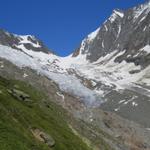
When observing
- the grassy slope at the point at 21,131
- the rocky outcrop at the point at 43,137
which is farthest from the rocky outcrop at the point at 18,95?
the rocky outcrop at the point at 43,137

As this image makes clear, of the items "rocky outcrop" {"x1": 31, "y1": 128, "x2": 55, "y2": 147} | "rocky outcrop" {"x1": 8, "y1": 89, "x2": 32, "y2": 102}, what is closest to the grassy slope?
"rocky outcrop" {"x1": 31, "y1": 128, "x2": 55, "y2": 147}

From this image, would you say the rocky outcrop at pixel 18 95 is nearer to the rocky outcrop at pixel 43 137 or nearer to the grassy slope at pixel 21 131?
the grassy slope at pixel 21 131

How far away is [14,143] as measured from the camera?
1751 inches

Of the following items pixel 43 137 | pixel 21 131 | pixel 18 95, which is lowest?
pixel 21 131

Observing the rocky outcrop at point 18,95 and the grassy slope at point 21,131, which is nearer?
the grassy slope at point 21,131

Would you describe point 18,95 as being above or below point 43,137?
above

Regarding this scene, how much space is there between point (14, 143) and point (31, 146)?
2709 mm

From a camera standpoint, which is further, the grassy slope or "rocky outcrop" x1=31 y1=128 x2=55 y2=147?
"rocky outcrop" x1=31 y1=128 x2=55 y2=147

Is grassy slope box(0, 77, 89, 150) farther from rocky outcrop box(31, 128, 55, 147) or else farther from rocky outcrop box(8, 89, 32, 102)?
rocky outcrop box(8, 89, 32, 102)

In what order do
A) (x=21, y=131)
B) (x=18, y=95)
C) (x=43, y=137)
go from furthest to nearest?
(x=18, y=95), (x=43, y=137), (x=21, y=131)

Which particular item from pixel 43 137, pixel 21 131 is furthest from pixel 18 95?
pixel 21 131

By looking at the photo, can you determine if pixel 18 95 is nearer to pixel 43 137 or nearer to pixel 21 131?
pixel 43 137

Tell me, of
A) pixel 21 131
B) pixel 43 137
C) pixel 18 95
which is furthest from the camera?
pixel 18 95

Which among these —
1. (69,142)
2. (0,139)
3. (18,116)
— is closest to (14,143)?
(0,139)
